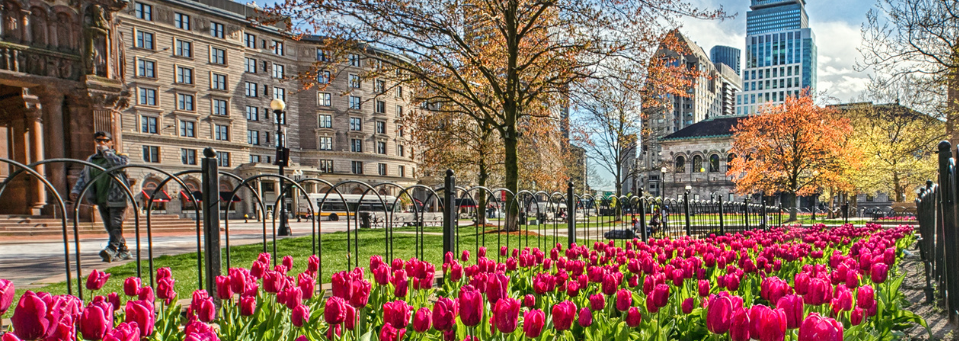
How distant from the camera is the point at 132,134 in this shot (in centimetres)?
4425

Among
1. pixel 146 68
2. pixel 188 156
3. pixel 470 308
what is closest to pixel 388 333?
pixel 470 308

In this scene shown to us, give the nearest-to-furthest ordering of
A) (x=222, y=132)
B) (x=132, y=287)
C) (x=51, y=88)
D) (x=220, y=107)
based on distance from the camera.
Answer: (x=132, y=287) < (x=51, y=88) < (x=222, y=132) < (x=220, y=107)

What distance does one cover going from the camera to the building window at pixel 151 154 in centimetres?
4535

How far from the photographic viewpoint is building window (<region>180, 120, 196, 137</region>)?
47.8 m

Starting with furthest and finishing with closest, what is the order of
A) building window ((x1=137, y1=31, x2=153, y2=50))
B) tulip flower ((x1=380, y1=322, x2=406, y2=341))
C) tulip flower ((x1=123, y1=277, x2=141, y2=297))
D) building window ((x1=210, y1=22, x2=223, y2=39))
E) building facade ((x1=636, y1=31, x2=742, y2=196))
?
building facade ((x1=636, y1=31, x2=742, y2=196)) → building window ((x1=210, y1=22, x2=223, y2=39)) → building window ((x1=137, y1=31, x2=153, y2=50)) → tulip flower ((x1=123, y1=277, x2=141, y2=297)) → tulip flower ((x1=380, y1=322, x2=406, y2=341))

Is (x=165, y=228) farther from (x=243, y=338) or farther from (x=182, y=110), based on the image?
(x=182, y=110)

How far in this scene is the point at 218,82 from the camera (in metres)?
50.8

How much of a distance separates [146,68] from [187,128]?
6046 mm

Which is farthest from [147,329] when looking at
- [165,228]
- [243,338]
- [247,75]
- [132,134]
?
[247,75]

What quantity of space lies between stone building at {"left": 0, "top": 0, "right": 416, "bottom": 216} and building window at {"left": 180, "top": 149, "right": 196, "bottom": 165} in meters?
0.10

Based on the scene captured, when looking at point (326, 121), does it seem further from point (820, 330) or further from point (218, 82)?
point (820, 330)

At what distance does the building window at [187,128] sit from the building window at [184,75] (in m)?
3.78

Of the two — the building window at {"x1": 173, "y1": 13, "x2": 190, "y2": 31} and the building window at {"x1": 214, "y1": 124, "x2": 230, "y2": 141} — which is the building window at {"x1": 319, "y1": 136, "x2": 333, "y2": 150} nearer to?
the building window at {"x1": 214, "y1": 124, "x2": 230, "y2": 141}

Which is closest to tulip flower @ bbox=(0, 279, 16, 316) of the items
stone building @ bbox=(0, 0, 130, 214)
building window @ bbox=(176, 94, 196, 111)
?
stone building @ bbox=(0, 0, 130, 214)
